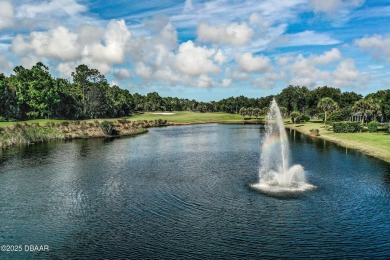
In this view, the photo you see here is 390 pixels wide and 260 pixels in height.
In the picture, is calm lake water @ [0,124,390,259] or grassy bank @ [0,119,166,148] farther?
grassy bank @ [0,119,166,148]

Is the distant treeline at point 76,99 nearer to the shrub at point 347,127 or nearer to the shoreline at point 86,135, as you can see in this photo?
the shrub at point 347,127

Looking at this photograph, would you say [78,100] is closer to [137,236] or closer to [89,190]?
[89,190]

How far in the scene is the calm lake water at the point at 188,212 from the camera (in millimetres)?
22375

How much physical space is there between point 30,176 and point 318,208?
113ft

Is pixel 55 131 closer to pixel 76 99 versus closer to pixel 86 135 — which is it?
pixel 86 135

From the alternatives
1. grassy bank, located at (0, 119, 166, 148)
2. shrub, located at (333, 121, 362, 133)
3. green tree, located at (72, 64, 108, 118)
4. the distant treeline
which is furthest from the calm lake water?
green tree, located at (72, 64, 108, 118)

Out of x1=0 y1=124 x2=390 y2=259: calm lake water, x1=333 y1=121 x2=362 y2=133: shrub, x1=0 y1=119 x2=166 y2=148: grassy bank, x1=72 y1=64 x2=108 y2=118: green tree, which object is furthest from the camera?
x1=72 y1=64 x2=108 y2=118: green tree

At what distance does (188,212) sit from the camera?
1141 inches

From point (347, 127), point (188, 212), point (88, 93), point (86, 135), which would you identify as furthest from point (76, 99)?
point (188, 212)

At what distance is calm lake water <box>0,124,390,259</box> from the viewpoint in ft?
73.4

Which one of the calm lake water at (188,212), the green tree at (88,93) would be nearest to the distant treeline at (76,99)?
the green tree at (88,93)

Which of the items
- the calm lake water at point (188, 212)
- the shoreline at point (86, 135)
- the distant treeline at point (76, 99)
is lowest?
the calm lake water at point (188, 212)

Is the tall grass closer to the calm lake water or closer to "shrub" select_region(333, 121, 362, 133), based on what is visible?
the calm lake water

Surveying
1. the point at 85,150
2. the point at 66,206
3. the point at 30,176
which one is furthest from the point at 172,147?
the point at 66,206
